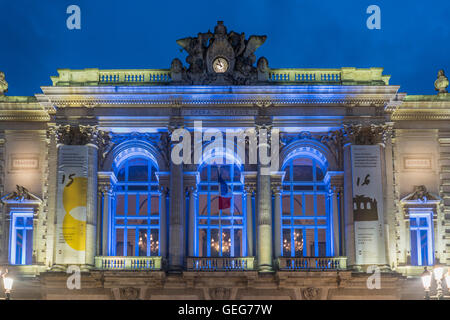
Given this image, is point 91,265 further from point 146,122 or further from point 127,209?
point 146,122

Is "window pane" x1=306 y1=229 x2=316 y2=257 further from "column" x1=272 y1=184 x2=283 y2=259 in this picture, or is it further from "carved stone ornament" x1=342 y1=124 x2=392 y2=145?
"carved stone ornament" x1=342 y1=124 x2=392 y2=145

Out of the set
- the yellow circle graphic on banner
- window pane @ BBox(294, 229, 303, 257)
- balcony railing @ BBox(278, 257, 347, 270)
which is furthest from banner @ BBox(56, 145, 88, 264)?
window pane @ BBox(294, 229, 303, 257)

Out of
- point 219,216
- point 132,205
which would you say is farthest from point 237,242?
point 132,205

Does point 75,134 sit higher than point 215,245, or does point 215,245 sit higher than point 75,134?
point 75,134

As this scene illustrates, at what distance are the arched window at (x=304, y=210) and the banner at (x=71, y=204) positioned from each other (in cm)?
997

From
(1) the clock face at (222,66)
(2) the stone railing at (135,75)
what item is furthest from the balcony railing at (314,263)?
(2) the stone railing at (135,75)

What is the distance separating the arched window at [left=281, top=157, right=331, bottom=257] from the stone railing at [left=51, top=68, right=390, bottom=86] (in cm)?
419

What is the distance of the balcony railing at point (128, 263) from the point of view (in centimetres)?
3716

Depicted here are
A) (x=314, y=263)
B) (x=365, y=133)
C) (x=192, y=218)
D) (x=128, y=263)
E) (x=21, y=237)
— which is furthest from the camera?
(x=21, y=237)

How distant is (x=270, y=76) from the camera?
40.2 m

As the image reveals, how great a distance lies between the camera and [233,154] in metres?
39.6

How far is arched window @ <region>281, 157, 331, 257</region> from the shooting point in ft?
129

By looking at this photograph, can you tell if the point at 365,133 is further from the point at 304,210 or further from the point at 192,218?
the point at 192,218

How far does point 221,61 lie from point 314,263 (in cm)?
1108
